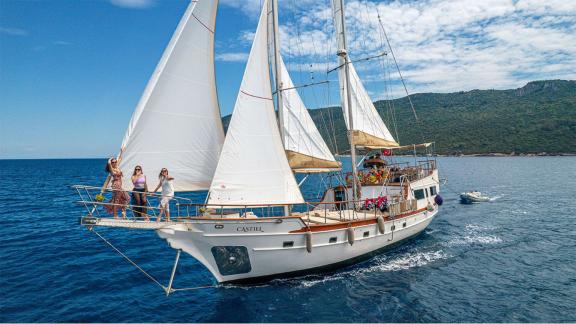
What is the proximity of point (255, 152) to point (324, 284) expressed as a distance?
6.85m

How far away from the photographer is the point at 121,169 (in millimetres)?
11234

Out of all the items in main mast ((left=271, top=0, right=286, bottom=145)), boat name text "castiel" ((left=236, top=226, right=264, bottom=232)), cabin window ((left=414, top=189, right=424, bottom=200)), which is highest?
main mast ((left=271, top=0, right=286, bottom=145))

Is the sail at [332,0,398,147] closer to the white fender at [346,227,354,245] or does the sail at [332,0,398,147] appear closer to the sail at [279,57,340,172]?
the sail at [279,57,340,172]

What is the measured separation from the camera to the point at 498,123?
483 feet

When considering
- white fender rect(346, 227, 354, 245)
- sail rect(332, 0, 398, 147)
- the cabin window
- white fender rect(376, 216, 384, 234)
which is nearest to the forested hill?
sail rect(332, 0, 398, 147)

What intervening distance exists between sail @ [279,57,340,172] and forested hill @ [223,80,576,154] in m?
83.7

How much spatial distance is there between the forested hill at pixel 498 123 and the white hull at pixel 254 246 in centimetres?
8773

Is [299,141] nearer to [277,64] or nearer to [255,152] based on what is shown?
[277,64]

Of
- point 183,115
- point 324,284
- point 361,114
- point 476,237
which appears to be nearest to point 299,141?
point 183,115

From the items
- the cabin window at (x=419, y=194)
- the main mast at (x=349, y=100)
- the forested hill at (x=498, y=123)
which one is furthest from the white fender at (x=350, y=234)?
the forested hill at (x=498, y=123)

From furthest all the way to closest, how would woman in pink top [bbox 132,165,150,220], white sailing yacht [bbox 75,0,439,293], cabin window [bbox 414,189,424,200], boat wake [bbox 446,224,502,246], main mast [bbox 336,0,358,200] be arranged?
cabin window [bbox 414,189,424,200] → boat wake [bbox 446,224,502,246] → main mast [bbox 336,0,358,200] → white sailing yacht [bbox 75,0,439,293] → woman in pink top [bbox 132,165,150,220]

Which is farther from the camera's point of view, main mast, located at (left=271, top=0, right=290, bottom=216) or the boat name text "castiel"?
main mast, located at (left=271, top=0, right=290, bottom=216)

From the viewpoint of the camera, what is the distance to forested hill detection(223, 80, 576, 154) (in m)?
127

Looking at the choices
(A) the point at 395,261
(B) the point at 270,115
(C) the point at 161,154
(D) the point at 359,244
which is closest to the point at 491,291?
(A) the point at 395,261
